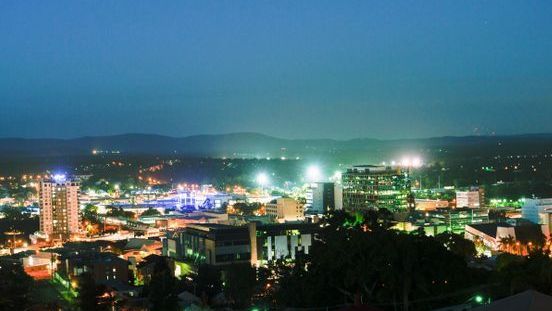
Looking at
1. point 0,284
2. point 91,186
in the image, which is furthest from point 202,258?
point 91,186

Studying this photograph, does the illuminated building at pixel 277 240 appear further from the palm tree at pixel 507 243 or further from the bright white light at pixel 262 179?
the bright white light at pixel 262 179

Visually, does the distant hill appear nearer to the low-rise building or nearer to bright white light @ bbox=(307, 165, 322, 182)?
bright white light @ bbox=(307, 165, 322, 182)

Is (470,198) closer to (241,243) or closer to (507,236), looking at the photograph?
(507,236)

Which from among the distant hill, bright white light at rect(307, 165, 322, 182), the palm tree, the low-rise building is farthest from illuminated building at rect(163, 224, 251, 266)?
the distant hill

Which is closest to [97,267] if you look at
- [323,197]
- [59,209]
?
[59,209]

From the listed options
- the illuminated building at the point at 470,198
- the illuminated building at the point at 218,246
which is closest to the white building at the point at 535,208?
the illuminated building at the point at 470,198

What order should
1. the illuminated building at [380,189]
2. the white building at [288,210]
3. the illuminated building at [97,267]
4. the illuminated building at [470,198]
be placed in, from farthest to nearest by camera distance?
1. the illuminated building at [470,198]
2. the illuminated building at [380,189]
3. the white building at [288,210]
4. the illuminated building at [97,267]
